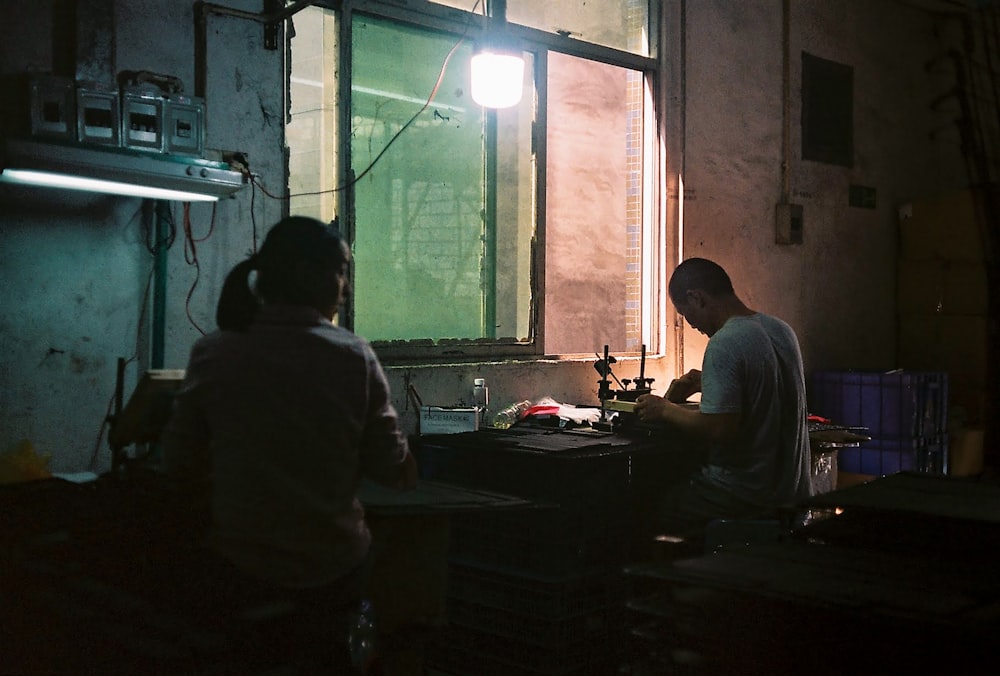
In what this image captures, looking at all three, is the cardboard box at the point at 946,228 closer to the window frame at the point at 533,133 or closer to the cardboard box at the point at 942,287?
the cardboard box at the point at 942,287

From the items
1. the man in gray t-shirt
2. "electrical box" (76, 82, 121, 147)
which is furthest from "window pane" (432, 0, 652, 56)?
the man in gray t-shirt

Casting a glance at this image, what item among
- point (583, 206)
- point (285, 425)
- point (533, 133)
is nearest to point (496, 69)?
point (533, 133)

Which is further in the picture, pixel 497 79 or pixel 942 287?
pixel 942 287

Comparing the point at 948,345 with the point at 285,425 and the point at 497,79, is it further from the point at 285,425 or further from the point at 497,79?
the point at 285,425

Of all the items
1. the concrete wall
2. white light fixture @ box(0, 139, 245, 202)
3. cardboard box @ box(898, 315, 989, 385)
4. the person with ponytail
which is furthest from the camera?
cardboard box @ box(898, 315, 989, 385)

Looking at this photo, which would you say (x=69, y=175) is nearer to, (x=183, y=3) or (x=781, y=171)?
(x=183, y=3)

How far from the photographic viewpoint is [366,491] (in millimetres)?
3463

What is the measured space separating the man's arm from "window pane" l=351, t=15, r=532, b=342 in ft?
4.59

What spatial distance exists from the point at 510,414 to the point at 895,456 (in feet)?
10.4

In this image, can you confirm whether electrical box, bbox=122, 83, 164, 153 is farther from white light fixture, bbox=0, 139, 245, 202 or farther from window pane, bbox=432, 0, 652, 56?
window pane, bbox=432, 0, 652, 56

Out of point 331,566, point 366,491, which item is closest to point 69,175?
point 366,491

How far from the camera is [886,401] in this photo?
7062 millimetres

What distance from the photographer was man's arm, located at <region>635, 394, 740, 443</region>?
13.2ft

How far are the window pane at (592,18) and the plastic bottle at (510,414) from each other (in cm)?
221
